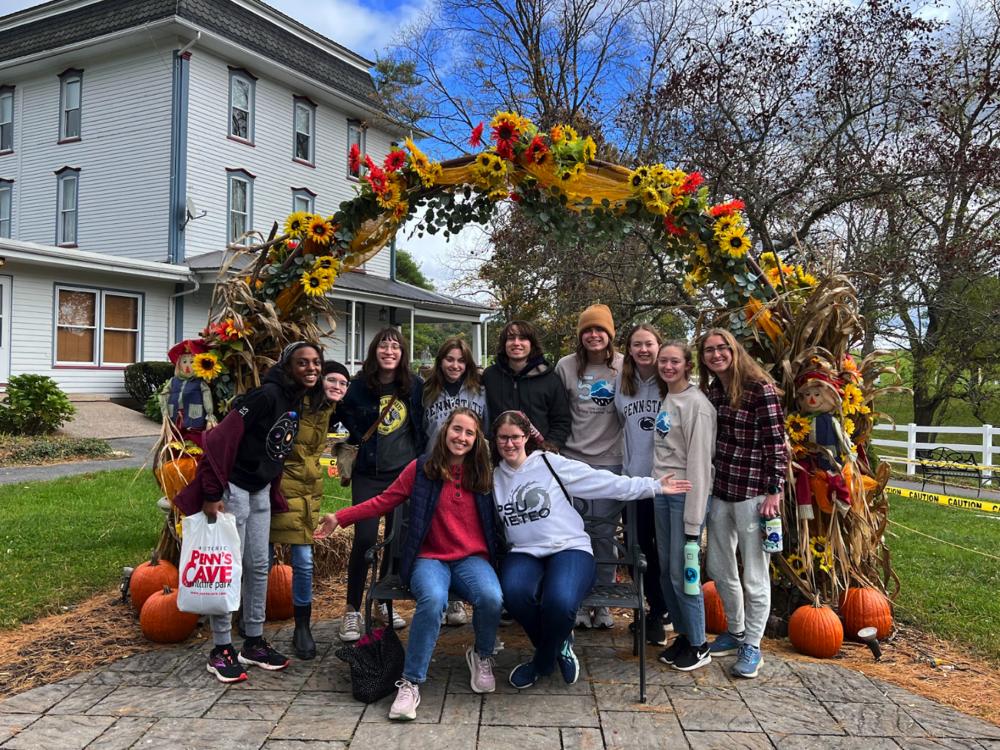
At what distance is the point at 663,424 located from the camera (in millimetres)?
3924

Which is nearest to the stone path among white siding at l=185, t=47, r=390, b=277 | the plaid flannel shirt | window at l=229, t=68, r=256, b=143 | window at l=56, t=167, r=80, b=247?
the plaid flannel shirt

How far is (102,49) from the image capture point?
18281 mm

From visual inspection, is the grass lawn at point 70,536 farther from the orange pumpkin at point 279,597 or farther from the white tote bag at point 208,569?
the white tote bag at point 208,569

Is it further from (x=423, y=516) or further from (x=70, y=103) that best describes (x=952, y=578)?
(x=70, y=103)

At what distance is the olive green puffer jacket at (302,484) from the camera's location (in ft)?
13.4

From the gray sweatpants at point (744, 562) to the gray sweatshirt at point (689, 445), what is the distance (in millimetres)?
186

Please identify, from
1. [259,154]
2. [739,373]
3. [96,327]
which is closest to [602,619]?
[739,373]

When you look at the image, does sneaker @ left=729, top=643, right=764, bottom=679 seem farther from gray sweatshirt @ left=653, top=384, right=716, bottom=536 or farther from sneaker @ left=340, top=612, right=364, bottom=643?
sneaker @ left=340, top=612, right=364, bottom=643

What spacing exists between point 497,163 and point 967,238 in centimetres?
1222

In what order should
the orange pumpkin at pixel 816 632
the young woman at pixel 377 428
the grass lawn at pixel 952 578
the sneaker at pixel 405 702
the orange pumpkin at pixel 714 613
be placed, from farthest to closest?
the grass lawn at pixel 952 578, the orange pumpkin at pixel 714 613, the young woman at pixel 377 428, the orange pumpkin at pixel 816 632, the sneaker at pixel 405 702

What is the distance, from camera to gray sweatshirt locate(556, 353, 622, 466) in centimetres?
440

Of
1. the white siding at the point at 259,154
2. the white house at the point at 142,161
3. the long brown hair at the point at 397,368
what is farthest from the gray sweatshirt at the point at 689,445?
the white siding at the point at 259,154

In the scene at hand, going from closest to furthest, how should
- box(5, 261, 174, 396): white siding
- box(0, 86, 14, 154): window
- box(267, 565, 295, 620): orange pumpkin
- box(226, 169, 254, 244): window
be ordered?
box(267, 565, 295, 620): orange pumpkin
box(5, 261, 174, 396): white siding
box(226, 169, 254, 244): window
box(0, 86, 14, 154): window

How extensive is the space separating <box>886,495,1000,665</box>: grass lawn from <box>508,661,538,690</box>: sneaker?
267 centimetres
